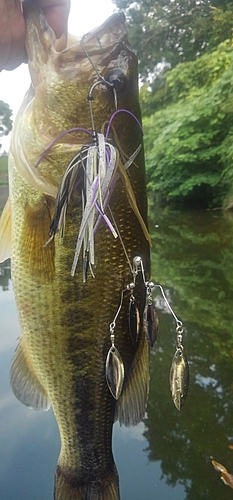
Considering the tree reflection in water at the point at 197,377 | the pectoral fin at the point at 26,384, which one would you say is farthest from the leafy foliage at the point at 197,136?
the pectoral fin at the point at 26,384

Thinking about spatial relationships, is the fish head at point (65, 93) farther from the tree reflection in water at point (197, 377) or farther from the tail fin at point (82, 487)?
the tree reflection in water at point (197, 377)

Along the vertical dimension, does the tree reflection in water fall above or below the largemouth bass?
below

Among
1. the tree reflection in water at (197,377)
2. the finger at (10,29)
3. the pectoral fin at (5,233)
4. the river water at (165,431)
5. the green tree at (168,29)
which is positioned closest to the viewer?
the finger at (10,29)

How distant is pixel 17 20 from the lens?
150 centimetres

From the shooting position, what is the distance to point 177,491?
8.80 ft

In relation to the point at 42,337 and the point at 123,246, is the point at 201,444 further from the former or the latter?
the point at 123,246

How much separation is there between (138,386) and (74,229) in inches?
25.5

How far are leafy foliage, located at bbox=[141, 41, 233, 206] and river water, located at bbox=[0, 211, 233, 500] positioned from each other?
27.1ft

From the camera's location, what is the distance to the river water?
2689 mm

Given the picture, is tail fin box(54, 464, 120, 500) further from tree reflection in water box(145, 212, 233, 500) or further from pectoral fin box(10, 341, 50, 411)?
tree reflection in water box(145, 212, 233, 500)

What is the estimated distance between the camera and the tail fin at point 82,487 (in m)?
1.72

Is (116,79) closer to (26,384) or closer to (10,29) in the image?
(10,29)

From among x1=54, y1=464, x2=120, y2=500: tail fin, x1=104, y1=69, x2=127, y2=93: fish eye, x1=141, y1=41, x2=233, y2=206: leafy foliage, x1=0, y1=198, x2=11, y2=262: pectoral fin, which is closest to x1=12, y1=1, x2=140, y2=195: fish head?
x1=104, y1=69, x2=127, y2=93: fish eye

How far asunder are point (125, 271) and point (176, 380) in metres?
0.42
